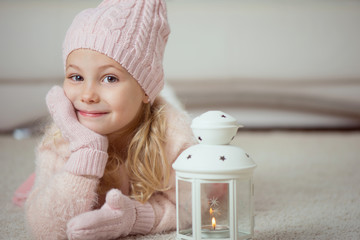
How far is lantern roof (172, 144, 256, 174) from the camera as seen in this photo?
2.41ft

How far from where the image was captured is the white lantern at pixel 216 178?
74 centimetres

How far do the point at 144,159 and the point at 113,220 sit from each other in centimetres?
18

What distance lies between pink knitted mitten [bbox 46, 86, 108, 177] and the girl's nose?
5 cm

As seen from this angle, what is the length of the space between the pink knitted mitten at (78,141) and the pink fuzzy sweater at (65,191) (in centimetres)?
2

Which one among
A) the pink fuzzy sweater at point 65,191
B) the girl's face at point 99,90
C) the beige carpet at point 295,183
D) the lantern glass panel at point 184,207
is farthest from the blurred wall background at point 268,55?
the lantern glass panel at point 184,207

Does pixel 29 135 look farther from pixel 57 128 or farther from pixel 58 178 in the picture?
pixel 58 178

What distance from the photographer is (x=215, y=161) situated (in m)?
0.74

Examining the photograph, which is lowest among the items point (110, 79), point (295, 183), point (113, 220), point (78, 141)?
point (295, 183)

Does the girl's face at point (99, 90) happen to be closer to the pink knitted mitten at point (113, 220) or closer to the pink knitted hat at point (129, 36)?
→ the pink knitted hat at point (129, 36)

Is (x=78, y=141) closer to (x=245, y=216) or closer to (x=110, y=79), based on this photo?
(x=110, y=79)

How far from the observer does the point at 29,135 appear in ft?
7.48

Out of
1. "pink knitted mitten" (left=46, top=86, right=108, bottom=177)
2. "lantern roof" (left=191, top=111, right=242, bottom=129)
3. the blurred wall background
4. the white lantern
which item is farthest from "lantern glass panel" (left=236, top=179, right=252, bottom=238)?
the blurred wall background

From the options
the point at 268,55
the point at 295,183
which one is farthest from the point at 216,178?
the point at 268,55

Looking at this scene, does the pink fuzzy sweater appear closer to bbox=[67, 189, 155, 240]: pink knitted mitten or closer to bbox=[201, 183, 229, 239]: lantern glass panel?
bbox=[67, 189, 155, 240]: pink knitted mitten
